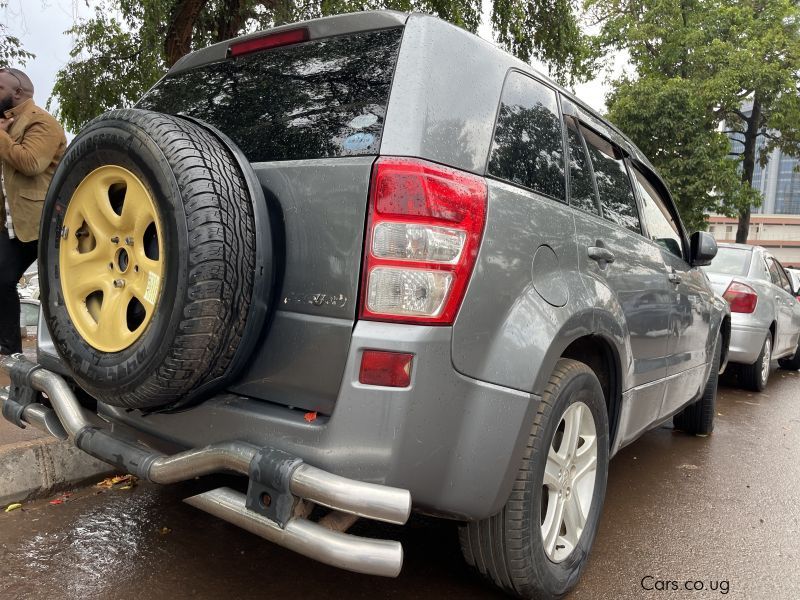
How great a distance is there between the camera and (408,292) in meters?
1.80

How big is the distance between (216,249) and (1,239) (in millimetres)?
2986

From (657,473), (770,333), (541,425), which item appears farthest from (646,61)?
(541,425)

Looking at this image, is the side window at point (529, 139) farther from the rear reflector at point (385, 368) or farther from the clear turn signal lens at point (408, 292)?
the rear reflector at point (385, 368)

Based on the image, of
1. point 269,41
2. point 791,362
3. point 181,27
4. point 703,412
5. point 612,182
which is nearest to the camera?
point 269,41

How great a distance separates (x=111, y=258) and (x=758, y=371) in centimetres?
670

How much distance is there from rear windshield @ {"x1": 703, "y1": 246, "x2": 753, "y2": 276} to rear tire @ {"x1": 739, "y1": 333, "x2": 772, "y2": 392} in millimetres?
721

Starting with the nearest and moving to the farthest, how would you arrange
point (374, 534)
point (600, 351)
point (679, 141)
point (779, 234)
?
point (600, 351) → point (374, 534) → point (679, 141) → point (779, 234)

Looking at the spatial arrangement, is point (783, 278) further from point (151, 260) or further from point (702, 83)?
point (702, 83)

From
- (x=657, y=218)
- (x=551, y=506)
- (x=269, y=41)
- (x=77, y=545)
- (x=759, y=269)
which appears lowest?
(x=77, y=545)

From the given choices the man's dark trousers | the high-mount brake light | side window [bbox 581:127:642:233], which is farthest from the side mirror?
the man's dark trousers

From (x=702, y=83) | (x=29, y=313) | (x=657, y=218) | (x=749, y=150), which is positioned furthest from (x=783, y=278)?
(x=749, y=150)

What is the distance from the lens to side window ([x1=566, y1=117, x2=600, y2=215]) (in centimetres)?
262

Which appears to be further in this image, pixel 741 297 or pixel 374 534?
pixel 741 297

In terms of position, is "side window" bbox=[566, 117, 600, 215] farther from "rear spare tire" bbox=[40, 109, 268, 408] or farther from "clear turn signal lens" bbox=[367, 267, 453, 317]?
"rear spare tire" bbox=[40, 109, 268, 408]
